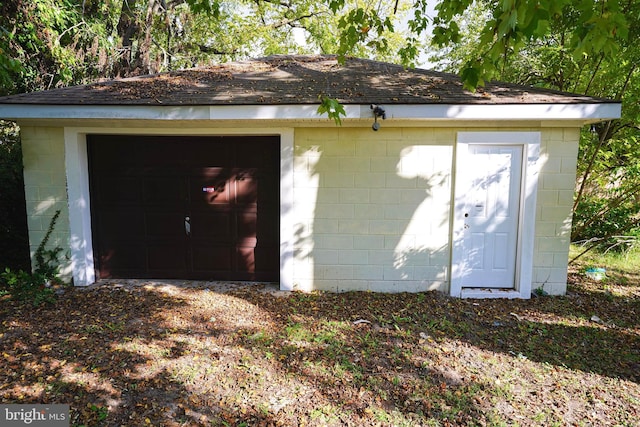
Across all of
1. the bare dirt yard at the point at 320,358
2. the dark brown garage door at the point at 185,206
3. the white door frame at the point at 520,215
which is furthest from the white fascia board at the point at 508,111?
the bare dirt yard at the point at 320,358

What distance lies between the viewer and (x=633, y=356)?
12.6ft

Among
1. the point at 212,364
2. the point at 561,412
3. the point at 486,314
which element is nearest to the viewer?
the point at 561,412

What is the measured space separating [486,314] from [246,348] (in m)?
3.14

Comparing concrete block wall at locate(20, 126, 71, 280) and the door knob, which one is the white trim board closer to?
concrete block wall at locate(20, 126, 71, 280)

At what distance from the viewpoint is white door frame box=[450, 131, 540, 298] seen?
516cm

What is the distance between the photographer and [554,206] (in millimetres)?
5273

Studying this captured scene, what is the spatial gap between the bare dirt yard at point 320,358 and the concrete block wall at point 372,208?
1.09 feet

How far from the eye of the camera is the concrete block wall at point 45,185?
5426 mm

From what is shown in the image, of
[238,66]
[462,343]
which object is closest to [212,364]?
[462,343]

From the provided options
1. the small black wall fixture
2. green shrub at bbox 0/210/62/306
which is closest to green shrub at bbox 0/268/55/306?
green shrub at bbox 0/210/62/306

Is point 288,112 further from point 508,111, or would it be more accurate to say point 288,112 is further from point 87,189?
point 87,189

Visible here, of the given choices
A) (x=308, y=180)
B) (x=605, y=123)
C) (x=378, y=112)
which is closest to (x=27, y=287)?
(x=308, y=180)

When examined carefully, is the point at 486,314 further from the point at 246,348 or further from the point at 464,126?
the point at 246,348

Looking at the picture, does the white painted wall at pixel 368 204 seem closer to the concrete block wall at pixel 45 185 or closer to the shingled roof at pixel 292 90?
the concrete block wall at pixel 45 185
